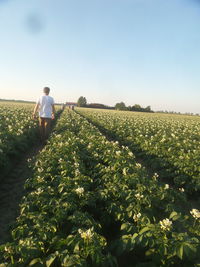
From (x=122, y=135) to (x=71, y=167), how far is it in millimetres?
8839

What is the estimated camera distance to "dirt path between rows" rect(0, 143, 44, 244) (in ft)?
14.5

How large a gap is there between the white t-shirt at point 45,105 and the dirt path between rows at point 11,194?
2.40 m

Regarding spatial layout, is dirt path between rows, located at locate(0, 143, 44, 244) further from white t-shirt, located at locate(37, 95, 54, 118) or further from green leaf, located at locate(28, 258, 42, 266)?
white t-shirt, located at locate(37, 95, 54, 118)

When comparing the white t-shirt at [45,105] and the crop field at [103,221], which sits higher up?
the white t-shirt at [45,105]

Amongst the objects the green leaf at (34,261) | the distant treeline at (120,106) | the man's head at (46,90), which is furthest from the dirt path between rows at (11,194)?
the distant treeline at (120,106)

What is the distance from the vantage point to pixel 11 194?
20.0 ft

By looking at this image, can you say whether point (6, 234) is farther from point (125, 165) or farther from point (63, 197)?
point (125, 165)

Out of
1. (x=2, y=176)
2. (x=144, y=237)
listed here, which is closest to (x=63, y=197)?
(x=144, y=237)

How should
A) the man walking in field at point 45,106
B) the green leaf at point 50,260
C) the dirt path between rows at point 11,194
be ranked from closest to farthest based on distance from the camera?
the green leaf at point 50,260
the dirt path between rows at point 11,194
the man walking in field at point 45,106

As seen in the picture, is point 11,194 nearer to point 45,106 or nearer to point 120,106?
point 45,106

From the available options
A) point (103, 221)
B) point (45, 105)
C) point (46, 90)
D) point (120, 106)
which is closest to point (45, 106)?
point (45, 105)

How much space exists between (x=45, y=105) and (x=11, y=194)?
18.2 ft

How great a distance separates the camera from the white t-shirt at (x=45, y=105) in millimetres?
10970

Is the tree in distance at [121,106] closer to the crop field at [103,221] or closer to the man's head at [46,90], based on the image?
the man's head at [46,90]
